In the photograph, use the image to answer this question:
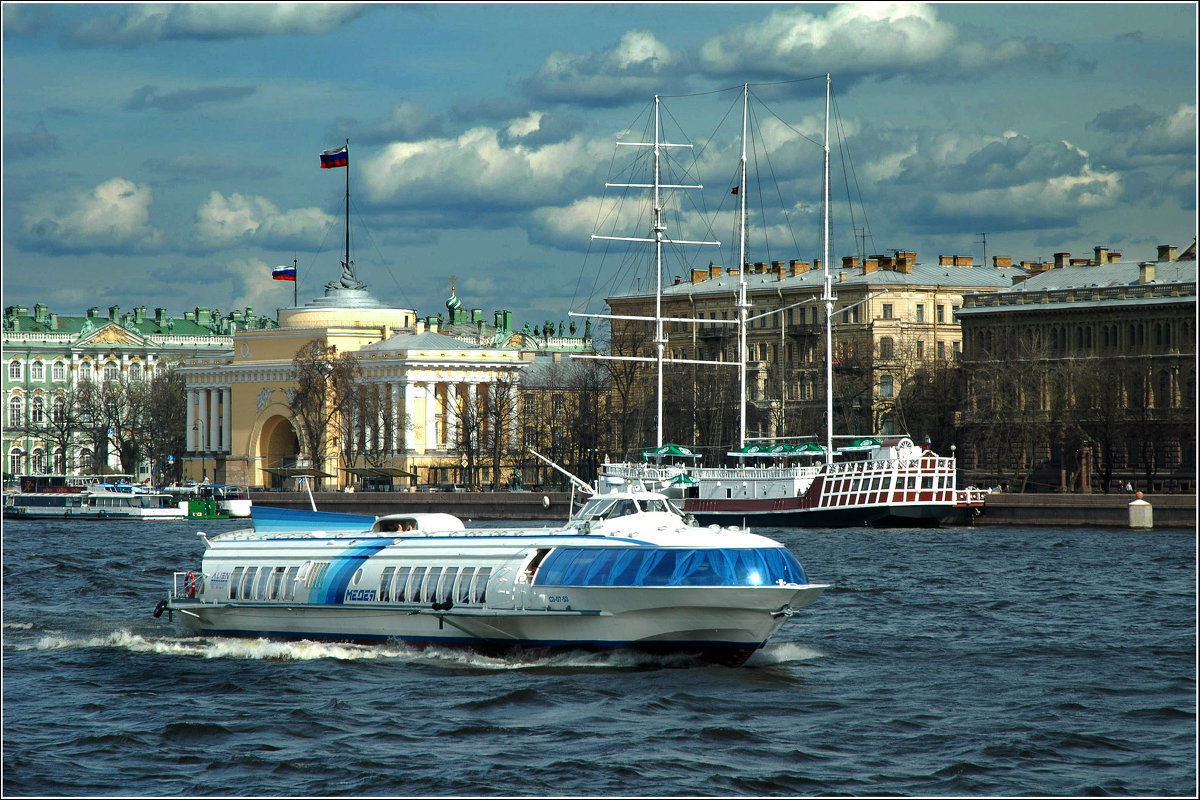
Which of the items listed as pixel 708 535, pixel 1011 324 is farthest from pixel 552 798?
pixel 1011 324

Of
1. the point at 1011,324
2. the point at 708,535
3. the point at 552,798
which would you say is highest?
the point at 1011,324

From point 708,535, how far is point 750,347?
9810cm

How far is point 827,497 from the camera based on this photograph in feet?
278

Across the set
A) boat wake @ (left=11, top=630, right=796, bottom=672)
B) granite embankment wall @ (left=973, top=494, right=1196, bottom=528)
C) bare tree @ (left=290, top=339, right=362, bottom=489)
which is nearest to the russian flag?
bare tree @ (left=290, top=339, right=362, bottom=489)

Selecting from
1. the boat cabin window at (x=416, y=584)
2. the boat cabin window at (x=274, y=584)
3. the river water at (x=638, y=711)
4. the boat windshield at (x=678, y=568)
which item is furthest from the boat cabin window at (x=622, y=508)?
the boat cabin window at (x=274, y=584)

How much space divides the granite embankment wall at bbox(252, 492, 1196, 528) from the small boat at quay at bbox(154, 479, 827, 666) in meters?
42.2

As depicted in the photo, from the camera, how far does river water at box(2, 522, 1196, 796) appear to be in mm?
24078

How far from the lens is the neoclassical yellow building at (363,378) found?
127500mm

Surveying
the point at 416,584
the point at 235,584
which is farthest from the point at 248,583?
the point at 416,584

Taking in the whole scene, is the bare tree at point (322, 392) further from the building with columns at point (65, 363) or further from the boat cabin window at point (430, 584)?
the boat cabin window at point (430, 584)

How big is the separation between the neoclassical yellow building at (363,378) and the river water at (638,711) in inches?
3255

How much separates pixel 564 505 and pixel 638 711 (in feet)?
220

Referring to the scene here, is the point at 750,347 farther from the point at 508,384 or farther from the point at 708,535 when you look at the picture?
the point at 708,535

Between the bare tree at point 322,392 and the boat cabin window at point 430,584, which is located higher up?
the bare tree at point 322,392
